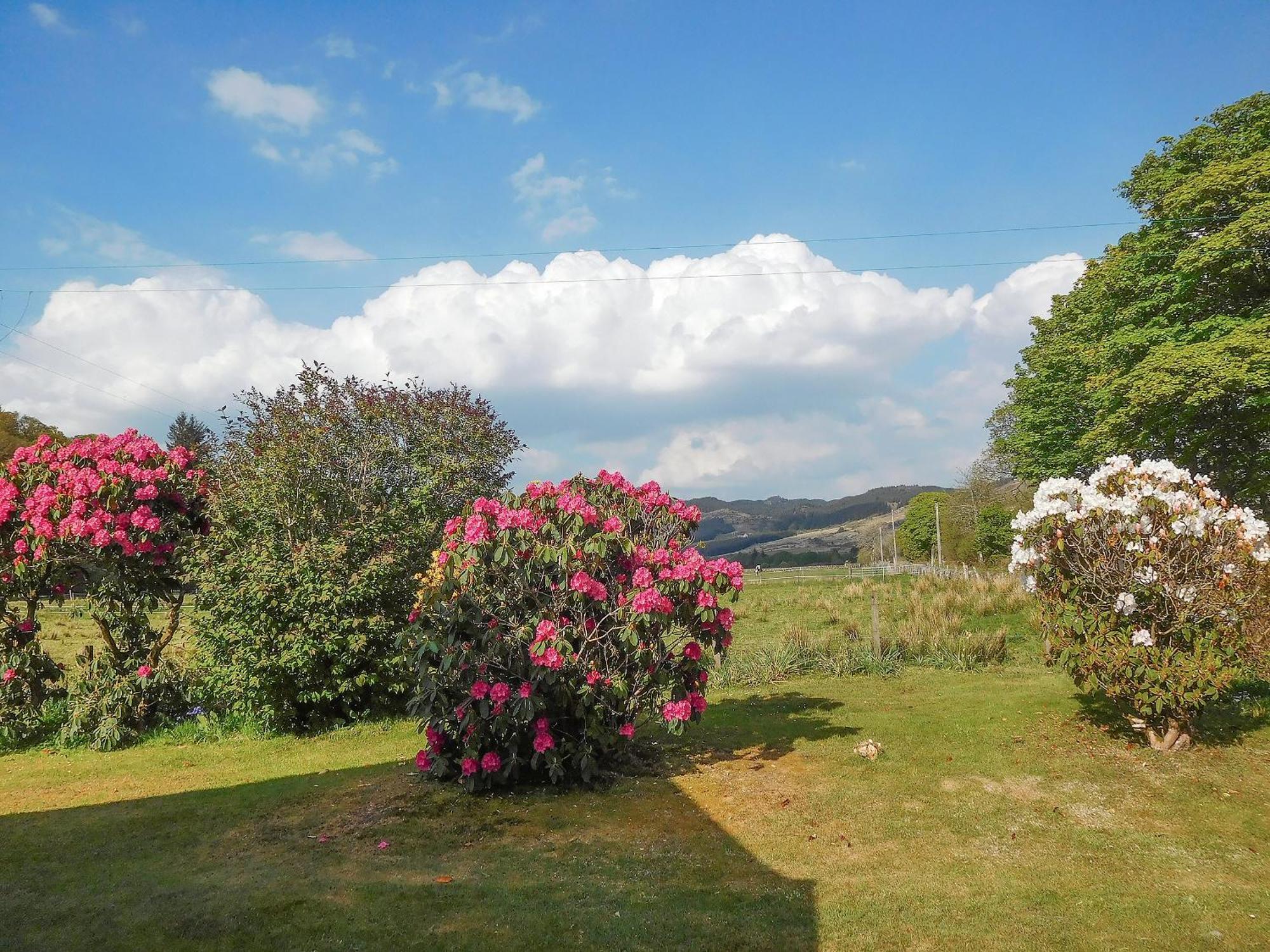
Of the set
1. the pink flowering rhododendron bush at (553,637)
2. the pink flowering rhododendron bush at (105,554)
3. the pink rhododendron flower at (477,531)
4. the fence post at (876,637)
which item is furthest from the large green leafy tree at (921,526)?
the pink rhododendron flower at (477,531)

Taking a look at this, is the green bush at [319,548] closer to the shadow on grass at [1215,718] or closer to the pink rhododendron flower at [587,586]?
the pink rhododendron flower at [587,586]

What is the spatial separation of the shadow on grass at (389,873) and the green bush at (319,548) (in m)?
1.77

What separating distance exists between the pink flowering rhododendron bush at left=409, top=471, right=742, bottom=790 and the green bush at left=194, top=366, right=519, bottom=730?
2246 mm

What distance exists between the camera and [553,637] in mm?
6359

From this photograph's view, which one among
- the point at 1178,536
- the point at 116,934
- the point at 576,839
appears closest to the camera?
the point at 116,934

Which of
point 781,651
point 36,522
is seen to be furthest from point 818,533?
point 36,522

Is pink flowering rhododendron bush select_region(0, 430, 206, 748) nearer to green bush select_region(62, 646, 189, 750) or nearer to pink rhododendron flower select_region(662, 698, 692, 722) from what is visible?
green bush select_region(62, 646, 189, 750)

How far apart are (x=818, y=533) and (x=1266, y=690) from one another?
106 metres

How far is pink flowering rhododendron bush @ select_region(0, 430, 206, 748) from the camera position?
29.9 ft

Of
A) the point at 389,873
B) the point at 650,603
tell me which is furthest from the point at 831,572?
the point at 389,873

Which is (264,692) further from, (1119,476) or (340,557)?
(1119,476)

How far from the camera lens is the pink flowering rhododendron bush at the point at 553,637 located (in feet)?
21.5

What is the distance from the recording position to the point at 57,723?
986cm

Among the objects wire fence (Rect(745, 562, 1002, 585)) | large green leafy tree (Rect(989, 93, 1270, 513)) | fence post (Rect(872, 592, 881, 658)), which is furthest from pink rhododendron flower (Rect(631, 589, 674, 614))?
wire fence (Rect(745, 562, 1002, 585))
